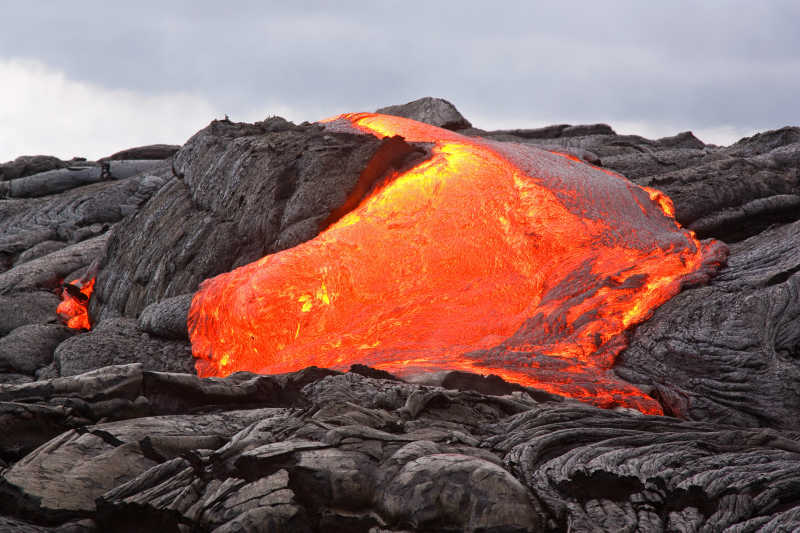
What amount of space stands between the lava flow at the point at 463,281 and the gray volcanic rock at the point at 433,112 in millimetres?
8435

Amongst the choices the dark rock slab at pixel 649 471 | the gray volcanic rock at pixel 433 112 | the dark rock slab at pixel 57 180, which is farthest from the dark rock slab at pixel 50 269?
the dark rock slab at pixel 649 471

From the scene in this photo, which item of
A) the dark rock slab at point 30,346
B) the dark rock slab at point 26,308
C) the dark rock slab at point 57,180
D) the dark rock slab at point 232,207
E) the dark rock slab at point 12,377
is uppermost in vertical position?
the dark rock slab at point 57,180

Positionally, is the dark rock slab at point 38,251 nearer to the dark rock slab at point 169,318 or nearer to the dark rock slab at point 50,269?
the dark rock slab at point 50,269

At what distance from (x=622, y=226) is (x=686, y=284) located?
201 cm

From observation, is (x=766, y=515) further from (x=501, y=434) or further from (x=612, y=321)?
(x=612, y=321)

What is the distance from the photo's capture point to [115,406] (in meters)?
7.40

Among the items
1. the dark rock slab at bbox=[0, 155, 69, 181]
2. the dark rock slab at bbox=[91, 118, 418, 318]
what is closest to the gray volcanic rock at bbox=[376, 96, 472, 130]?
the dark rock slab at bbox=[91, 118, 418, 318]

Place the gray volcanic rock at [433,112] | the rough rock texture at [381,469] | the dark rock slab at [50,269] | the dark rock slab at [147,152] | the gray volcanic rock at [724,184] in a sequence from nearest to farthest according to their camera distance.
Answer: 1. the rough rock texture at [381,469]
2. the gray volcanic rock at [724,184]
3. the dark rock slab at [50,269]
4. the gray volcanic rock at [433,112]
5. the dark rock slab at [147,152]

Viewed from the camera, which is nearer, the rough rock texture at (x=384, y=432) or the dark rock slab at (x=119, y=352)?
the rough rock texture at (x=384, y=432)

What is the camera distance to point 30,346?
14750 millimetres

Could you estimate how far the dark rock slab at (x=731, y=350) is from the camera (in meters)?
10.3

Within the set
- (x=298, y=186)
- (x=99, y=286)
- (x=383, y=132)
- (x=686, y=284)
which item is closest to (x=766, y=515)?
(x=686, y=284)

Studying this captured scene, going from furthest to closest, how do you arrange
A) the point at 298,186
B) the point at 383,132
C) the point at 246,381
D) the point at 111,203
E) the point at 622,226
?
the point at 111,203
the point at 383,132
the point at 298,186
the point at 622,226
the point at 246,381

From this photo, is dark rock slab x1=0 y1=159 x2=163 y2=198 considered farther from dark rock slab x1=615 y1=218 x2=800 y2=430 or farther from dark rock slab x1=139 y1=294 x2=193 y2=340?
dark rock slab x1=615 y1=218 x2=800 y2=430
